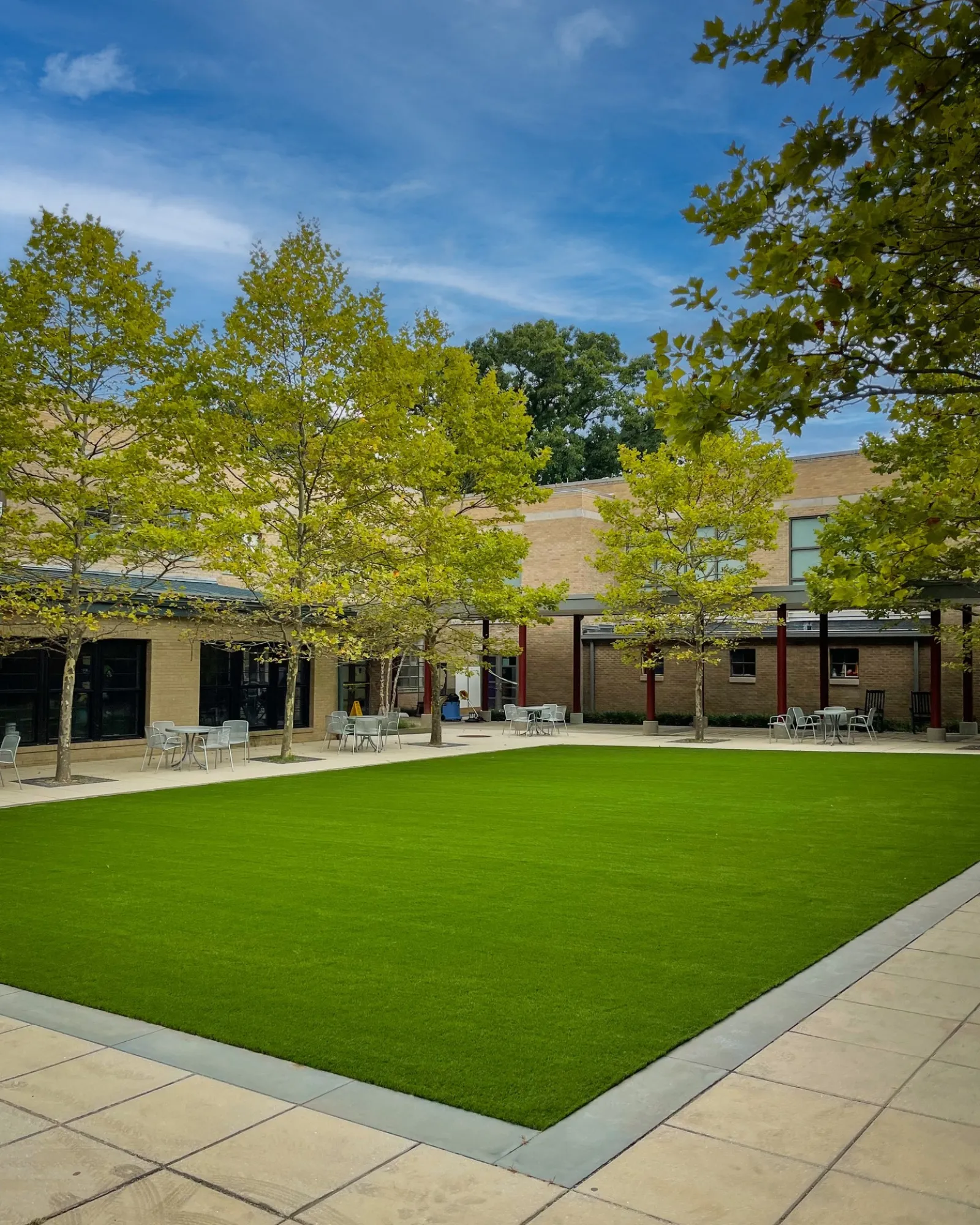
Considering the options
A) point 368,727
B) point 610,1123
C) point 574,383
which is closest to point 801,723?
point 368,727

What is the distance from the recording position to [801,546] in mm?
36000

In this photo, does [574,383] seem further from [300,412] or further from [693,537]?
[300,412]

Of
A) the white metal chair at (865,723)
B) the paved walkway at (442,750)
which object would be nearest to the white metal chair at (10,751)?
the paved walkway at (442,750)

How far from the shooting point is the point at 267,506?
102 ft

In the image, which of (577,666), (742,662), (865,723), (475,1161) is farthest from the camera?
(742,662)

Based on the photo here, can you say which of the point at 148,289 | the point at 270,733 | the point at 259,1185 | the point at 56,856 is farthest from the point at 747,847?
the point at 270,733

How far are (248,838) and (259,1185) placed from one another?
8.46m

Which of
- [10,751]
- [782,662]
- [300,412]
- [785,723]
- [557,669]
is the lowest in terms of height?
[10,751]

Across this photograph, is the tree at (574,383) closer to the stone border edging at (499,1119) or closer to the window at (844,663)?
the window at (844,663)

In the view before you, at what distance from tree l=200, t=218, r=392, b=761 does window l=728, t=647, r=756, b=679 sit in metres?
17.4

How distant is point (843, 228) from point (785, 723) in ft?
78.8

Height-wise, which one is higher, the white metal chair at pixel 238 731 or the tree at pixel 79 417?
the tree at pixel 79 417

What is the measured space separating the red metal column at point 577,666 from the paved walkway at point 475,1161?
2763cm

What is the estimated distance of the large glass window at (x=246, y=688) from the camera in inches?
969
